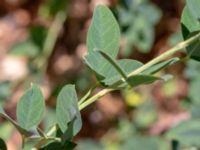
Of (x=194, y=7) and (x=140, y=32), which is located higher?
(x=194, y=7)

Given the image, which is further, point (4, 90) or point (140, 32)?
point (140, 32)

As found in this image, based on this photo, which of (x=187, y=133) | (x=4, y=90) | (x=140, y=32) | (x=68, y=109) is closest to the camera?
(x=68, y=109)

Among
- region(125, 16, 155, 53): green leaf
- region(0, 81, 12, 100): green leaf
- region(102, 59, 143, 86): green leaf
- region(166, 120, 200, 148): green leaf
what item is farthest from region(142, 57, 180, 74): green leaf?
region(125, 16, 155, 53): green leaf

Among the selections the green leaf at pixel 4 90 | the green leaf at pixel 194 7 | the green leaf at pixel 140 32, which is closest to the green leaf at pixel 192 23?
the green leaf at pixel 194 7

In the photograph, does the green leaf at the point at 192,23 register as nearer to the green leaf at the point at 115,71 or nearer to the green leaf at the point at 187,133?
the green leaf at the point at 115,71

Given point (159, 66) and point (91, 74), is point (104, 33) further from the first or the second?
point (91, 74)

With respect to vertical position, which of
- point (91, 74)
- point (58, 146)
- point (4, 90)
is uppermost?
point (58, 146)

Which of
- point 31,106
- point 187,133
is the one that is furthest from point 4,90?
point 31,106

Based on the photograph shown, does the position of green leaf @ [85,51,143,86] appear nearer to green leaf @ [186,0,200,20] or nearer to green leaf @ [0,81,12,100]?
green leaf @ [186,0,200,20]
